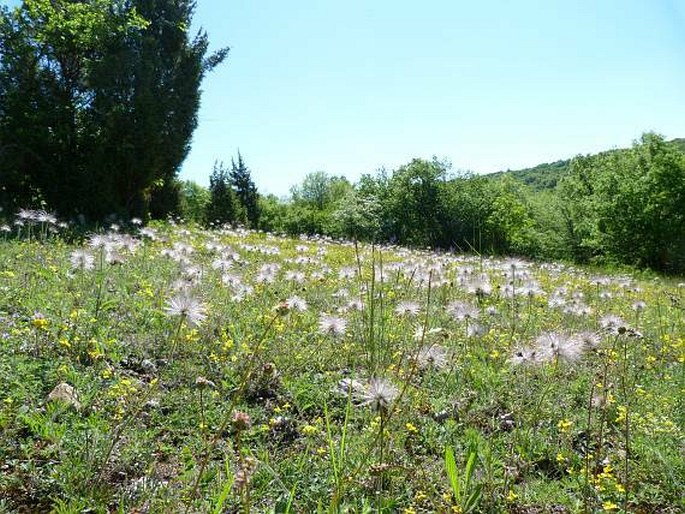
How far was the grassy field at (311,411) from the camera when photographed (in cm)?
268

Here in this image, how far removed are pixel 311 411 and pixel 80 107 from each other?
19489 mm

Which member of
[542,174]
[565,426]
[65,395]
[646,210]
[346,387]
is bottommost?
[565,426]

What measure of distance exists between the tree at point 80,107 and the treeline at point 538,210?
649 cm

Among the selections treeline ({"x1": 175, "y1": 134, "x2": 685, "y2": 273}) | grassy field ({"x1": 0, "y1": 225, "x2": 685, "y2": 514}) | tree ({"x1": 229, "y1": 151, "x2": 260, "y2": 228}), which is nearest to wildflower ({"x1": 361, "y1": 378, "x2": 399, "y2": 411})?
grassy field ({"x1": 0, "y1": 225, "x2": 685, "y2": 514})

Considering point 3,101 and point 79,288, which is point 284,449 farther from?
point 3,101

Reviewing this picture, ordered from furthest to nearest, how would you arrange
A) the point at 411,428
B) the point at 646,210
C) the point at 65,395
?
the point at 646,210 < the point at 65,395 < the point at 411,428

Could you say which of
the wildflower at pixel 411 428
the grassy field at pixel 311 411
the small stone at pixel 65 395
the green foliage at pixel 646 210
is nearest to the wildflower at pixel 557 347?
the grassy field at pixel 311 411

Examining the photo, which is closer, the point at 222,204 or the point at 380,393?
the point at 380,393

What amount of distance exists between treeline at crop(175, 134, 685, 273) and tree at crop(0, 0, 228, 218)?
6489 millimetres

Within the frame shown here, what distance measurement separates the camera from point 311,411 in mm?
3939

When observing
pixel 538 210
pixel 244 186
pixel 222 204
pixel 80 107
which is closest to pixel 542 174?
pixel 538 210

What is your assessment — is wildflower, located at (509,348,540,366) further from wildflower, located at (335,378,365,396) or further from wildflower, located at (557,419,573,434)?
wildflower, located at (335,378,365,396)

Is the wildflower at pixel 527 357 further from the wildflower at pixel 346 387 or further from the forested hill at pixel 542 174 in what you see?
the forested hill at pixel 542 174

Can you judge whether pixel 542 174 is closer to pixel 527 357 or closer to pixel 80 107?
pixel 80 107
